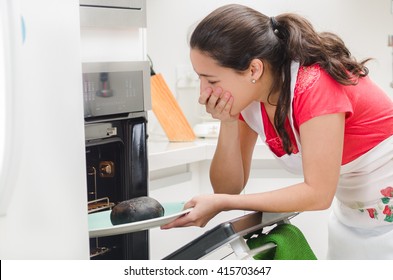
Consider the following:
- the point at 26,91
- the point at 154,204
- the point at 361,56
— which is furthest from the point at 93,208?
the point at 361,56

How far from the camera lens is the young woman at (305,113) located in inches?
54.4

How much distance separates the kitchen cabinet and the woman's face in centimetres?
84

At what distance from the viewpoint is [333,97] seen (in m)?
1.40

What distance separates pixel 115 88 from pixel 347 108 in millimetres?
597

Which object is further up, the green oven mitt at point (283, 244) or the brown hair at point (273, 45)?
the brown hair at point (273, 45)

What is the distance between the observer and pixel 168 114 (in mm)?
2668

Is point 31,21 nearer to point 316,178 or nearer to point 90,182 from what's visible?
point 316,178

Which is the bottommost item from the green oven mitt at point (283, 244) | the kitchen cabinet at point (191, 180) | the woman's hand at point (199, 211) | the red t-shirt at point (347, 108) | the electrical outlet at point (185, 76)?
the kitchen cabinet at point (191, 180)

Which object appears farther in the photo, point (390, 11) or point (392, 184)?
point (390, 11)

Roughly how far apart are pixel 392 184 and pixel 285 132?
0.27 m

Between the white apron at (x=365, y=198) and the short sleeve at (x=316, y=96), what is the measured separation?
0.11 m

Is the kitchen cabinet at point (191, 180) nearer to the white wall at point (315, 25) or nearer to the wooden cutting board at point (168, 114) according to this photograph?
the wooden cutting board at point (168, 114)

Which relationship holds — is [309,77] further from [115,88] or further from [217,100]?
[115,88]

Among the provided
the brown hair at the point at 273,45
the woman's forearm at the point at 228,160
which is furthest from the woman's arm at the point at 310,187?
the woman's forearm at the point at 228,160
